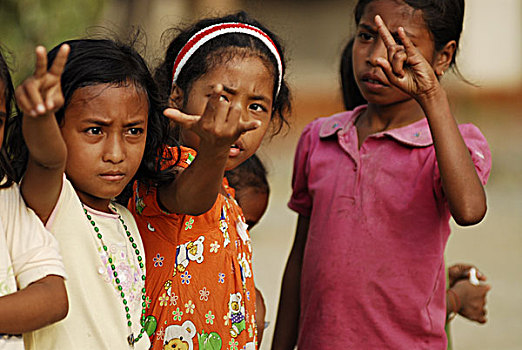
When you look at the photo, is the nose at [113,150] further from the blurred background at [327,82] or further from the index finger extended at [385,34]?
the index finger extended at [385,34]

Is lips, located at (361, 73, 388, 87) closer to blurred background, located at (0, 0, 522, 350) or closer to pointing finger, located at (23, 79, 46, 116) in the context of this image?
blurred background, located at (0, 0, 522, 350)

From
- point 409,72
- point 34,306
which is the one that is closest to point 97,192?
point 34,306

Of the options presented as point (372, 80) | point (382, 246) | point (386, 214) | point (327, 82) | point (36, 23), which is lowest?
point (382, 246)

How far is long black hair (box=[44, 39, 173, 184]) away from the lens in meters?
1.96

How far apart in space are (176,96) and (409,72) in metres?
0.72

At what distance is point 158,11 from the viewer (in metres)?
14.1

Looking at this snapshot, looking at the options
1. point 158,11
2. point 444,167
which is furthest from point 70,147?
point 158,11

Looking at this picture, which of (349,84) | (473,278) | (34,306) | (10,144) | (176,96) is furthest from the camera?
(349,84)

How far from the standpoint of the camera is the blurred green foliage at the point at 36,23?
522 cm

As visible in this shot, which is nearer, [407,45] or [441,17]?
[407,45]

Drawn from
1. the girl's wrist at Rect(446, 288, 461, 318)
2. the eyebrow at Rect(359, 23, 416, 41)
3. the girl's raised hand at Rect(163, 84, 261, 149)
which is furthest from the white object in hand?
the girl's raised hand at Rect(163, 84, 261, 149)

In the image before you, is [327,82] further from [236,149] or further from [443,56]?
[236,149]

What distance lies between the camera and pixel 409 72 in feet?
7.68

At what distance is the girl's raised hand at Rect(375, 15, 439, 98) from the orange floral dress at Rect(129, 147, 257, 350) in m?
0.64
